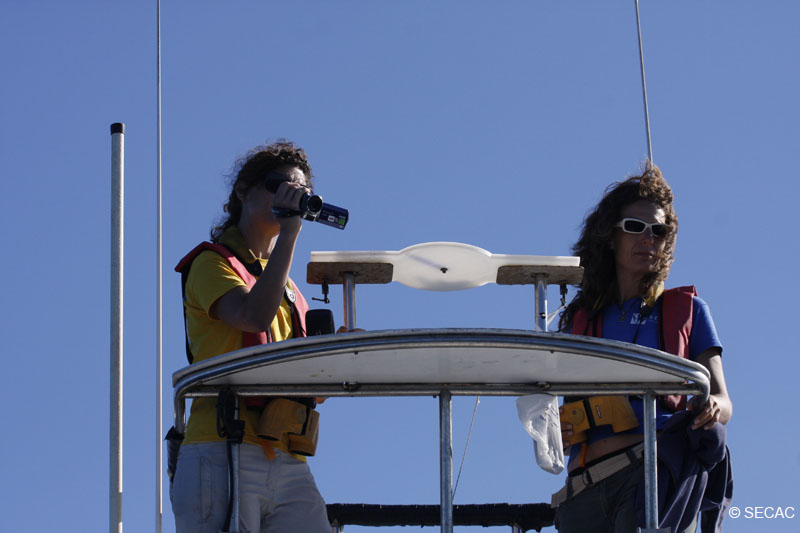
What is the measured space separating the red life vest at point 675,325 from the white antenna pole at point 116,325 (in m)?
1.89

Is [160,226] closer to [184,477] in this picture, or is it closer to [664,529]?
[184,477]

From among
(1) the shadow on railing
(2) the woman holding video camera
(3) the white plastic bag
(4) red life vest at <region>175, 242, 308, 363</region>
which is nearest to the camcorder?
(2) the woman holding video camera

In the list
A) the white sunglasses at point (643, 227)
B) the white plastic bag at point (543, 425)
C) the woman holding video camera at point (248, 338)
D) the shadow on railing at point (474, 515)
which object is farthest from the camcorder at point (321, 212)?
the shadow on railing at point (474, 515)

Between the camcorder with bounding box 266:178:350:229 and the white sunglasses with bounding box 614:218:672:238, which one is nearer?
the camcorder with bounding box 266:178:350:229

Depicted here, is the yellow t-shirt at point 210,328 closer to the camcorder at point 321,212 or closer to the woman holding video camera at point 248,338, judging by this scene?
the woman holding video camera at point 248,338

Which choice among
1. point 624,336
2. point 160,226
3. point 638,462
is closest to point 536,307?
point 624,336

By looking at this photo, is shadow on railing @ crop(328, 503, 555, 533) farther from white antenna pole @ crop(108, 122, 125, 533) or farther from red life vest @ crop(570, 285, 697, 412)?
white antenna pole @ crop(108, 122, 125, 533)

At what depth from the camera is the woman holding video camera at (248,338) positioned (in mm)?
4121

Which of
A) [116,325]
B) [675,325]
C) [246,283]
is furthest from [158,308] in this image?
[675,325]

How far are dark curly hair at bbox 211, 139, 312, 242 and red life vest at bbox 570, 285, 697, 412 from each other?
138 cm

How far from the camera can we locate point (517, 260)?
5.80m

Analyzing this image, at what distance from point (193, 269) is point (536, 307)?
1916 millimetres

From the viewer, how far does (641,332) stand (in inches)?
186

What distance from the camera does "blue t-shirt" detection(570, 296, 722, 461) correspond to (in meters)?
4.47
